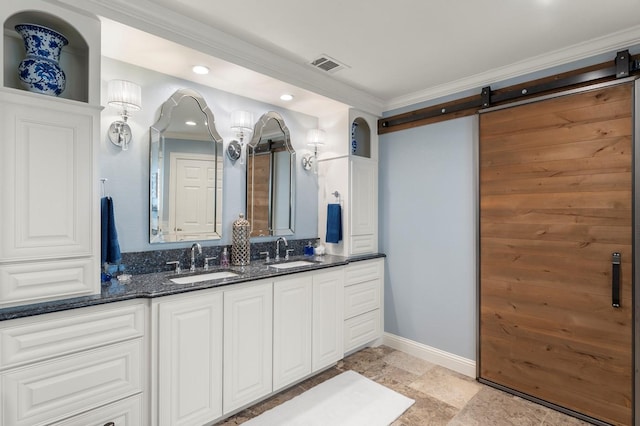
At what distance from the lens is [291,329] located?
2.54 meters

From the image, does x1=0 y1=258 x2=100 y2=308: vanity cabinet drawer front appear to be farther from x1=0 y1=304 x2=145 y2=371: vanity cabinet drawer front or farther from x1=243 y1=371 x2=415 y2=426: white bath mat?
x1=243 y1=371 x2=415 y2=426: white bath mat

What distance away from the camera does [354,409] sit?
236cm

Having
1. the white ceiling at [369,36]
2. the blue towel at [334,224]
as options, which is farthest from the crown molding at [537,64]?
the blue towel at [334,224]

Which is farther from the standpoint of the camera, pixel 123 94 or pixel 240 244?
pixel 240 244

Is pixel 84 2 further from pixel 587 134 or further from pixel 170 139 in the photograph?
pixel 587 134

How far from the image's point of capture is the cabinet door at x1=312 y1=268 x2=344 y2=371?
273 cm

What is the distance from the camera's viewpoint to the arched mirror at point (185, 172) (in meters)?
2.40

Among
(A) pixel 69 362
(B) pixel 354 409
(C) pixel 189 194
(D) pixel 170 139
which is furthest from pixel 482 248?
(A) pixel 69 362

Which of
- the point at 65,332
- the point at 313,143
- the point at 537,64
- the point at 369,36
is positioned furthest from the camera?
the point at 313,143

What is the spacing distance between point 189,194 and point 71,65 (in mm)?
1054

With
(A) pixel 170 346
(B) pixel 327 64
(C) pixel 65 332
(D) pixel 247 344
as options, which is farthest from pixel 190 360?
(B) pixel 327 64

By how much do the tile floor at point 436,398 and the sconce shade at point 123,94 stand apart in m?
2.17

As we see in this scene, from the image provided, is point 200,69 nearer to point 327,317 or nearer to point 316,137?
point 316,137

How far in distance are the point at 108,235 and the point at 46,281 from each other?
419mm
